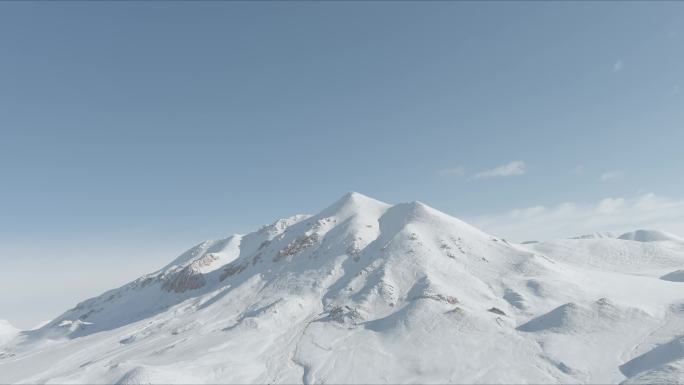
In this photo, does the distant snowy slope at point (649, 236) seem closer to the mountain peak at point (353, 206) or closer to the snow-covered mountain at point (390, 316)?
the snow-covered mountain at point (390, 316)

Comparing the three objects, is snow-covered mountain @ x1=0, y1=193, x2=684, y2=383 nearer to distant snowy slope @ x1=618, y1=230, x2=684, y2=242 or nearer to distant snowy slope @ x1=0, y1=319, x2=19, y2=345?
distant snowy slope @ x1=0, y1=319, x2=19, y2=345

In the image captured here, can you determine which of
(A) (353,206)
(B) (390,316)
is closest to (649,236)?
(A) (353,206)

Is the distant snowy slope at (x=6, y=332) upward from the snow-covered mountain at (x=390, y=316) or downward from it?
upward

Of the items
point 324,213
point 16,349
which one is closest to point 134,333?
point 16,349

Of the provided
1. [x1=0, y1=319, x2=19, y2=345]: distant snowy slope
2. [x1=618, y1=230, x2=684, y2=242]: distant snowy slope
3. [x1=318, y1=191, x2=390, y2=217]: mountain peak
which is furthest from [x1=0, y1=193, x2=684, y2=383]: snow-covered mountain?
[x1=618, y1=230, x2=684, y2=242]: distant snowy slope

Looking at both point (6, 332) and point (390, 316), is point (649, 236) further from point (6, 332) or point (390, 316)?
point (6, 332)

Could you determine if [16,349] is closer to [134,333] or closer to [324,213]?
[134,333]

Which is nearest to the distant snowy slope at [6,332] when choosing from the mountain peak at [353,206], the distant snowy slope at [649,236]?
the mountain peak at [353,206]

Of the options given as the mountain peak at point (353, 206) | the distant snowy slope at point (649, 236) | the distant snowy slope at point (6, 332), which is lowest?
the distant snowy slope at point (649, 236)
